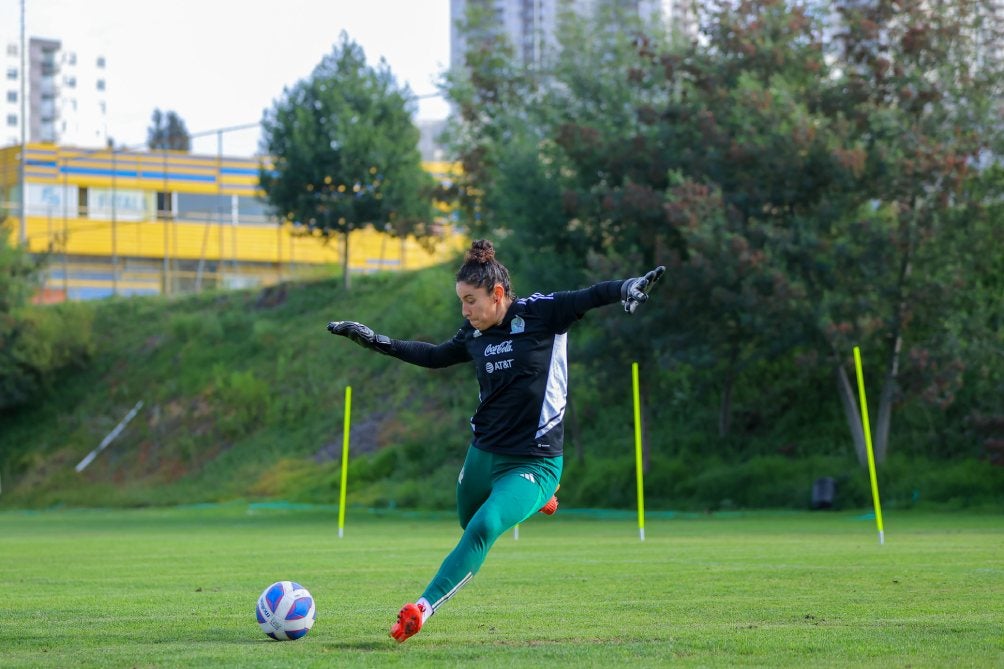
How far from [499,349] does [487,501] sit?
954 millimetres

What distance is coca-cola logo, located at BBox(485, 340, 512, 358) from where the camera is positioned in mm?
8484

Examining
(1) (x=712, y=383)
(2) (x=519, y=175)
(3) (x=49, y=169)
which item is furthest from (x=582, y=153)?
(3) (x=49, y=169)

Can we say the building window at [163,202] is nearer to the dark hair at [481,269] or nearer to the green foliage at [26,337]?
the green foliage at [26,337]

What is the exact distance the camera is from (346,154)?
49.1 meters

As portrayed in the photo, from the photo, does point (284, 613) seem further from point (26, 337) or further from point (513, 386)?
point (26, 337)

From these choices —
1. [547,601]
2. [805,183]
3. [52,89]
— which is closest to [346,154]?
[805,183]

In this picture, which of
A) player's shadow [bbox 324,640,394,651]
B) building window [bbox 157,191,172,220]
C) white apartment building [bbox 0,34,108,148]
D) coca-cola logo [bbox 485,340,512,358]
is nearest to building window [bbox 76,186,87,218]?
building window [bbox 157,191,172,220]

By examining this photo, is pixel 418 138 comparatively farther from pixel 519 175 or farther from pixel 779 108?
pixel 779 108

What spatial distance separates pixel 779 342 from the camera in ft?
97.5

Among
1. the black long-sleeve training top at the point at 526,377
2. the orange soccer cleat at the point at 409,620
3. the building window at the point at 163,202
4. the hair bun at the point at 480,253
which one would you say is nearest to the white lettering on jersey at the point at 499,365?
the black long-sleeve training top at the point at 526,377

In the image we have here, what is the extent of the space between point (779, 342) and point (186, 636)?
894 inches

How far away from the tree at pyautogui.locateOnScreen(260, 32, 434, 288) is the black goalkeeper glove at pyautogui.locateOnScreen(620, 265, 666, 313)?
4101cm

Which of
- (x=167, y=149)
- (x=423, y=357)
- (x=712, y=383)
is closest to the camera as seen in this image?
Answer: (x=423, y=357)

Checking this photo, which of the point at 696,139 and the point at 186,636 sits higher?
the point at 696,139
